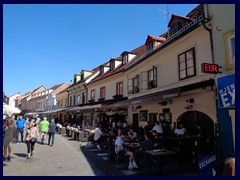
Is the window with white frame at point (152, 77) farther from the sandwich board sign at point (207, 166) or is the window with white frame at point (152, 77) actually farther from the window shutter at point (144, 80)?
the sandwich board sign at point (207, 166)

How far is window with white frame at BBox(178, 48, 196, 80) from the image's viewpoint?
31.2ft

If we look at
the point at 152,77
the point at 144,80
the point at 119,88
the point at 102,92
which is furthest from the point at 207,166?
the point at 102,92

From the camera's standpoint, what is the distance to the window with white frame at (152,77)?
41.0 ft

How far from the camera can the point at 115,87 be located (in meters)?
18.1

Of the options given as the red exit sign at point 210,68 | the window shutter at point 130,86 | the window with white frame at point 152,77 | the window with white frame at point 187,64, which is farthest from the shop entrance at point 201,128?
the window shutter at point 130,86

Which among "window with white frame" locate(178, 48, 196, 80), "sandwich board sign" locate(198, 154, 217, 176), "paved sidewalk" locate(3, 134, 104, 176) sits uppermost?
"window with white frame" locate(178, 48, 196, 80)

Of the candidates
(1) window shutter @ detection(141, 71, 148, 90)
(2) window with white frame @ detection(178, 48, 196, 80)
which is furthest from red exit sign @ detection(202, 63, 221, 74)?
(1) window shutter @ detection(141, 71, 148, 90)

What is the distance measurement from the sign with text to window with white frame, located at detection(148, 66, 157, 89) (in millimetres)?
5377

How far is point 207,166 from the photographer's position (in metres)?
4.83

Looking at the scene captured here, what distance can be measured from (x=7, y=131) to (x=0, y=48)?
15.5 feet

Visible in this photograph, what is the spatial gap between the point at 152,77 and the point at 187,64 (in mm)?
3343

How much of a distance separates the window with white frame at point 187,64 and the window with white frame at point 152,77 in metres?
2.35

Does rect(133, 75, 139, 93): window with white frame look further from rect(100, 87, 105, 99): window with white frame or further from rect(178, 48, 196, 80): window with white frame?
rect(100, 87, 105, 99): window with white frame

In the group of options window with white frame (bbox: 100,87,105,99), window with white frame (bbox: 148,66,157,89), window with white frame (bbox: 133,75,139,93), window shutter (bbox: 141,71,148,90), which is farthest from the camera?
window with white frame (bbox: 100,87,105,99)
